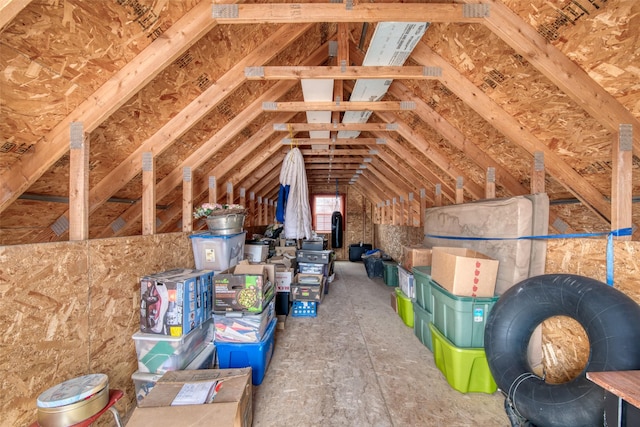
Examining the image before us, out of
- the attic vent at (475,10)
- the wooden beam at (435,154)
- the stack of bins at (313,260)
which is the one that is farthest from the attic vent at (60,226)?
the attic vent at (475,10)

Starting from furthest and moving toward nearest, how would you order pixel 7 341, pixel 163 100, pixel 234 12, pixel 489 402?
1. pixel 163 100
2. pixel 489 402
3. pixel 234 12
4. pixel 7 341

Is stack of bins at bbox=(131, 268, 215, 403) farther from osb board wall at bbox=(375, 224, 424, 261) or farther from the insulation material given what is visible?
osb board wall at bbox=(375, 224, 424, 261)

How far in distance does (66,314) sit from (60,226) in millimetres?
1946

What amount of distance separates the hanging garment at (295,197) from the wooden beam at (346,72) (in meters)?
1.21

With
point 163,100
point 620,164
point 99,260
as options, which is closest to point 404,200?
point 620,164

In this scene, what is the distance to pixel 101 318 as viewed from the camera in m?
1.92

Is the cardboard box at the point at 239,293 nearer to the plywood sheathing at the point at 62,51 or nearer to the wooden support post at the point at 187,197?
the wooden support post at the point at 187,197

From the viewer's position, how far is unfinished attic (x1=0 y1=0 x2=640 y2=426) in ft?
5.29

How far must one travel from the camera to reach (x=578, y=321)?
1604 millimetres

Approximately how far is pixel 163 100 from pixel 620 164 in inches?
140

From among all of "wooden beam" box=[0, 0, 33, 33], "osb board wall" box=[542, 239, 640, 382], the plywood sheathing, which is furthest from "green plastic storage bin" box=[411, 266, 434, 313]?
"wooden beam" box=[0, 0, 33, 33]

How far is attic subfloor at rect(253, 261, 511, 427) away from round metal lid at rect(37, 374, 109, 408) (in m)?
1.01

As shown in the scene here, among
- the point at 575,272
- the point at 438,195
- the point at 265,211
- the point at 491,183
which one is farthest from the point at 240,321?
the point at 265,211

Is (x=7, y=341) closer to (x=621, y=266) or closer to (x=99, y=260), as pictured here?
(x=99, y=260)
